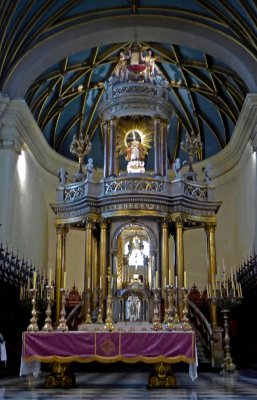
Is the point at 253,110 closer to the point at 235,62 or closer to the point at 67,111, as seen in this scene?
the point at 235,62

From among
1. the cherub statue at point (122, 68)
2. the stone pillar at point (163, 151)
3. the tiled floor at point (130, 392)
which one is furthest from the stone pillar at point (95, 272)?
the tiled floor at point (130, 392)

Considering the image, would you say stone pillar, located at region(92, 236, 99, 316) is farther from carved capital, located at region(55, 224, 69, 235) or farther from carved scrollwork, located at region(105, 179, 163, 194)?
carved scrollwork, located at region(105, 179, 163, 194)

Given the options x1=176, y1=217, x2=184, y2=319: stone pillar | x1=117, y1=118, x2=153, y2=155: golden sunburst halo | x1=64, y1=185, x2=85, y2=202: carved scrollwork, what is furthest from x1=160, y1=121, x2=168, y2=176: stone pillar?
x1=64, y1=185, x2=85, y2=202: carved scrollwork

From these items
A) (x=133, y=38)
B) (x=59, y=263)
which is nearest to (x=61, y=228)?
(x=59, y=263)

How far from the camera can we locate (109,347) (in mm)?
8336

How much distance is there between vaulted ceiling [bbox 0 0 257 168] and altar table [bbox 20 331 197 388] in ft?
31.7

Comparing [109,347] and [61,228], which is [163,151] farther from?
[109,347]

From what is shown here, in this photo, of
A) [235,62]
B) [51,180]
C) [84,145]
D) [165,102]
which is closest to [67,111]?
[51,180]

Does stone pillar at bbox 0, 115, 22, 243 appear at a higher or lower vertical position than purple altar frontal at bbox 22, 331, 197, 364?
higher

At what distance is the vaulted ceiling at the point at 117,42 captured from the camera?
15.9 metres

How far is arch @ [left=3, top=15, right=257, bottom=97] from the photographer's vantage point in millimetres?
16281

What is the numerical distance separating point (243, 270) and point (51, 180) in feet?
27.3

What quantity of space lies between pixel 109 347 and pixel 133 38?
11.6m

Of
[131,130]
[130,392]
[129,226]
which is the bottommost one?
[130,392]
